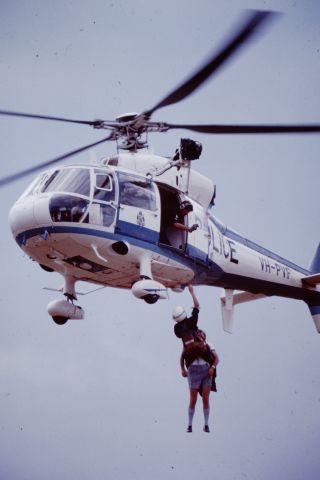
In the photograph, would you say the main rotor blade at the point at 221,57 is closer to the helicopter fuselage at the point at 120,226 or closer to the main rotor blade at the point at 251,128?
the main rotor blade at the point at 251,128

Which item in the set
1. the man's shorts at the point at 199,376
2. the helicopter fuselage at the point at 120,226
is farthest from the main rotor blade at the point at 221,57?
the man's shorts at the point at 199,376

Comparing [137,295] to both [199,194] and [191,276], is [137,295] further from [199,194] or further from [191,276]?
[199,194]

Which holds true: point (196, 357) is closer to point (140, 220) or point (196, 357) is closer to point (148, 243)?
point (148, 243)

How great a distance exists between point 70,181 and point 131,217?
1.28 m

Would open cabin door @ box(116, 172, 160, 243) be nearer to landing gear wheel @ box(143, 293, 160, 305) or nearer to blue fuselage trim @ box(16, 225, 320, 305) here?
blue fuselage trim @ box(16, 225, 320, 305)

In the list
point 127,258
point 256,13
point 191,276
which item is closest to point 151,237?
point 127,258

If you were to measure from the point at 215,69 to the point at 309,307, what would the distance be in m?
9.75

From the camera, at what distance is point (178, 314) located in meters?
12.6

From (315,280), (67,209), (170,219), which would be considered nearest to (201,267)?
(170,219)

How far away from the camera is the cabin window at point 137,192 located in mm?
11859

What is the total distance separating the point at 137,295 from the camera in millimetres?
11344

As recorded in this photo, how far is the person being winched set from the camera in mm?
12695

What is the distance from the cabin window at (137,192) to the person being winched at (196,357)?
2177 mm

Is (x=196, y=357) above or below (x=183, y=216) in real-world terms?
below
